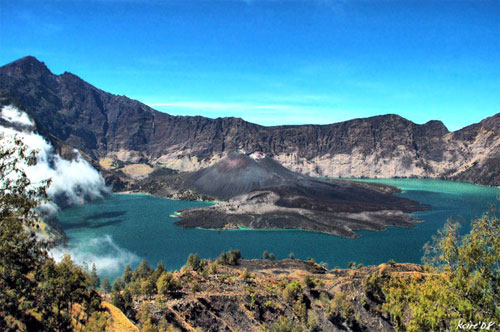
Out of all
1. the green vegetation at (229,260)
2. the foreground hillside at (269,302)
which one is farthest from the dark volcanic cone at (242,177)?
the foreground hillside at (269,302)

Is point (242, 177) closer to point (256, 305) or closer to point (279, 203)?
point (279, 203)

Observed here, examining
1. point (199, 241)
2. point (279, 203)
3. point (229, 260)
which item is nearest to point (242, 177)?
point (279, 203)

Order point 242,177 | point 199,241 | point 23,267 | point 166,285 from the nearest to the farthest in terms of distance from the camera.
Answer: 1. point 23,267
2. point 166,285
3. point 199,241
4. point 242,177

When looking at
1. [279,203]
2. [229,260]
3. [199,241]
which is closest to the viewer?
[229,260]

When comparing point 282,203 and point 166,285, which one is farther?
point 282,203

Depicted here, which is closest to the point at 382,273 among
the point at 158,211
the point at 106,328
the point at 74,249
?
the point at 106,328

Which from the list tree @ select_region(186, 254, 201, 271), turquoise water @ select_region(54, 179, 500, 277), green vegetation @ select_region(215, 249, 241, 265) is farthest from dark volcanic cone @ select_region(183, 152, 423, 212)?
tree @ select_region(186, 254, 201, 271)

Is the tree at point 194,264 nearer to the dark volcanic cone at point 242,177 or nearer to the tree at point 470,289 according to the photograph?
the tree at point 470,289

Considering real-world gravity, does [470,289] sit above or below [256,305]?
above

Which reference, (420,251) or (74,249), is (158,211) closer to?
Answer: (74,249)
